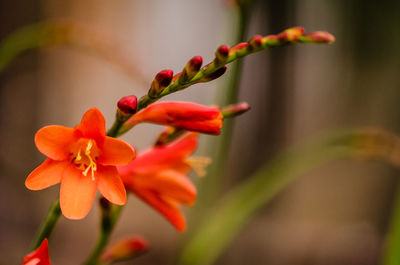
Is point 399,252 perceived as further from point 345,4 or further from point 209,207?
point 345,4

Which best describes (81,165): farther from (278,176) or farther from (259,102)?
(259,102)

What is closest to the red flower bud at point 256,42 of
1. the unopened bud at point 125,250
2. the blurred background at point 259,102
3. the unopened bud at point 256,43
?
the unopened bud at point 256,43

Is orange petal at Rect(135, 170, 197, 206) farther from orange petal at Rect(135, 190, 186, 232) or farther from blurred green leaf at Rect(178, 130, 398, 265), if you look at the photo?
blurred green leaf at Rect(178, 130, 398, 265)

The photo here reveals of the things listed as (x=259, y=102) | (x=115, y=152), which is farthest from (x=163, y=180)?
(x=259, y=102)

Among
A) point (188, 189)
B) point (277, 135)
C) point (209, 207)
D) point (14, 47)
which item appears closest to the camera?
point (188, 189)

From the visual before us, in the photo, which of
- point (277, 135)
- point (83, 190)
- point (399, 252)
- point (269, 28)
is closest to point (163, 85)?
point (83, 190)

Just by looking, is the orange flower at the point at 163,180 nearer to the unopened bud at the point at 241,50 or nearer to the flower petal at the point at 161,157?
the flower petal at the point at 161,157
